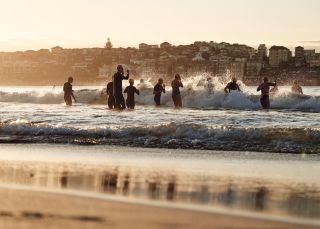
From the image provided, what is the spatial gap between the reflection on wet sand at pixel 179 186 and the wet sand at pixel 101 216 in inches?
24.7

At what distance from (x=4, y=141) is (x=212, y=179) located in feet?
26.3

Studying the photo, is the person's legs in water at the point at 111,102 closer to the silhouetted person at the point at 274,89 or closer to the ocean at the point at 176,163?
the silhouetted person at the point at 274,89

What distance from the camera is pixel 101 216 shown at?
6.16 m

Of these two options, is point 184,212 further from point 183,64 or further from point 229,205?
point 183,64

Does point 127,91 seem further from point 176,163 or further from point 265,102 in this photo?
point 176,163

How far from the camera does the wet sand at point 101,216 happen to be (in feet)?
19.0

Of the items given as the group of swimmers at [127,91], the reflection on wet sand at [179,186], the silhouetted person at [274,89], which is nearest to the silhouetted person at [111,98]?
the group of swimmers at [127,91]

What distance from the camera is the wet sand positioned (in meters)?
5.80

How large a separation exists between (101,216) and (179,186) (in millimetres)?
2333

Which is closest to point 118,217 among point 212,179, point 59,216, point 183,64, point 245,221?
point 59,216

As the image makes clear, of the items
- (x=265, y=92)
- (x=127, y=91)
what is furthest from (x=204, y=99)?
(x=127, y=91)

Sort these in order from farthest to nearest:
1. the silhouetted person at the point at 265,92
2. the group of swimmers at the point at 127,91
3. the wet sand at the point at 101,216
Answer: the silhouetted person at the point at 265,92
the group of swimmers at the point at 127,91
the wet sand at the point at 101,216

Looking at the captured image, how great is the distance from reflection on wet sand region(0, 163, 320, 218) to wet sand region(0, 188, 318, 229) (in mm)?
628

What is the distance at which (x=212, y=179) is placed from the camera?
29.6 ft
